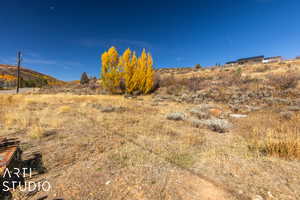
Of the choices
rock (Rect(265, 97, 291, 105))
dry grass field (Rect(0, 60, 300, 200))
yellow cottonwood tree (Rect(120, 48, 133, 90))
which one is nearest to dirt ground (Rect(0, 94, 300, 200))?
dry grass field (Rect(0, 60, 300, 200))

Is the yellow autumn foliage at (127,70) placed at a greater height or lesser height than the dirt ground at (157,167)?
greater

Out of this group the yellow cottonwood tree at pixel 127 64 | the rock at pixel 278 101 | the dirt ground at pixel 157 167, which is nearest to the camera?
the dirt ground at pixel 157 167

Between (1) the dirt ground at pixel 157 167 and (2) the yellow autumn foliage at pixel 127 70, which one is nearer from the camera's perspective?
(1) the dirt ground at pixel 157 167

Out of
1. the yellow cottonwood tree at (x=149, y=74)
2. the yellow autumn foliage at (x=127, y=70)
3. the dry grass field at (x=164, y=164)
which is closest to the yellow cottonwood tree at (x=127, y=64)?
the yellow autumn foliage at (x=127, y=70)

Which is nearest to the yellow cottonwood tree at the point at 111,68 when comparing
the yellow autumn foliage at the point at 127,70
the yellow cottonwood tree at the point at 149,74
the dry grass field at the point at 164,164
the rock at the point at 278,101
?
the yellow autumn foliage at the point at 127,70

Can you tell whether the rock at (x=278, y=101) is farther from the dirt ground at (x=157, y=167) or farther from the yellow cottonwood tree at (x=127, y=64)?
the yellow cottonwood tree at (x=127, y=64)

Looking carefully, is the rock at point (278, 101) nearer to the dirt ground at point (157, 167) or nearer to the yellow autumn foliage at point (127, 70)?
the dirt ground at point (157, 167)

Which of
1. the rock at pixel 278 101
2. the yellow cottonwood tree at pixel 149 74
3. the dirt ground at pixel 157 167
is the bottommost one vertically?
the dirt ground at pixel 157 167

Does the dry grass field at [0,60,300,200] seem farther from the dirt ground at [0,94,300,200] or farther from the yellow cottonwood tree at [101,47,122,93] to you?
the yellow cottonwood tree at [101,47,122,93]

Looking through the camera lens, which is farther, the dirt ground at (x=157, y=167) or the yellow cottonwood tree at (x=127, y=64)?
the yellow cottonwood tree at (x=127, y=64)

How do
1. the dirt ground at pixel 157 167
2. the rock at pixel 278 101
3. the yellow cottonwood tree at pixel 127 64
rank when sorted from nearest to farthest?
the dirt ground at pixel 157 167 → the rock at pixel 278 101 → the yellow cottonwood tree at pixel 127 64

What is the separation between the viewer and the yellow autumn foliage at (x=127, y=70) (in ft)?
52.9

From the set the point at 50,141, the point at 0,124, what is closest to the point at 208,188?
the point at 50,141

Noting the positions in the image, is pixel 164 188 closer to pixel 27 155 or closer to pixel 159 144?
pixel 159 144
